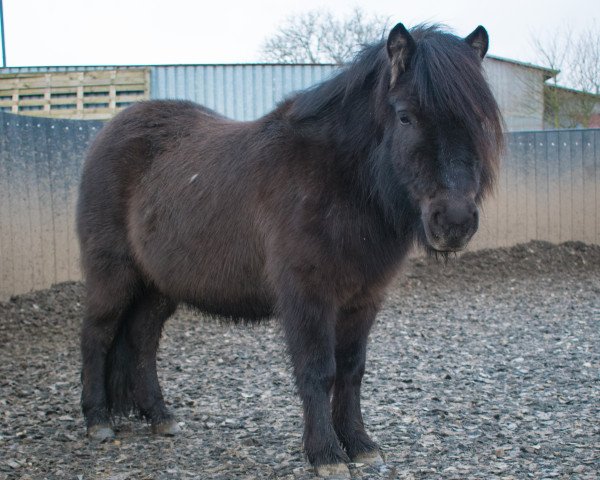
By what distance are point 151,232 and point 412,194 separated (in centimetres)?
193

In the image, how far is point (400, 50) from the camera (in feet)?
12.2

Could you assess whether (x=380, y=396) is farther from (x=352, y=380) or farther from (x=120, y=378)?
(x=120, y=378)

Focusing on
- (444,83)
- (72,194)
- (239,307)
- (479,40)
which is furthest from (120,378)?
(72,194)

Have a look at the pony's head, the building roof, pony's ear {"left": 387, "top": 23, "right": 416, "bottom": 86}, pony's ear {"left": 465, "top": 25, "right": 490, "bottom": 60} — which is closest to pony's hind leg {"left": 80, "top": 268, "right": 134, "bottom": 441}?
the pony's head

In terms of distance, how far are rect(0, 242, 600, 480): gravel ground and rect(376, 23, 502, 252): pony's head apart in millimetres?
1277

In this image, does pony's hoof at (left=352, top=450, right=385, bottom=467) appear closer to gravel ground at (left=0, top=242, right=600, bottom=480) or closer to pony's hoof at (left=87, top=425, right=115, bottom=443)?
gravel ground at (left=0, top=242, right=600, bottom=480)

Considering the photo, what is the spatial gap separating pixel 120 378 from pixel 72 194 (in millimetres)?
4908

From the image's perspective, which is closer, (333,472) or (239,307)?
(333,472)

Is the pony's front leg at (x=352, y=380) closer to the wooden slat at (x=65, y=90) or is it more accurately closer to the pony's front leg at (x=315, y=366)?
the pony's front leg at (x=315, y=366)

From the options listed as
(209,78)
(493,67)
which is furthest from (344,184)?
(493,67)

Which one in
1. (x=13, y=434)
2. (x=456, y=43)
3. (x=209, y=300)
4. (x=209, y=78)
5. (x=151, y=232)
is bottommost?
(x=13, y=434)

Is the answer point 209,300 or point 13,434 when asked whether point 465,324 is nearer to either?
point 209,300

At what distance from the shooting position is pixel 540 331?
25.7 feet

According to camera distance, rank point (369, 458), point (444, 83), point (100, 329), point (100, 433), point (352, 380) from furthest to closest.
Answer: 1. point (100, 329)
2. point (100, 433)
3. point (352, 380)
4. point (369, 458)
5. point (444, 83)
